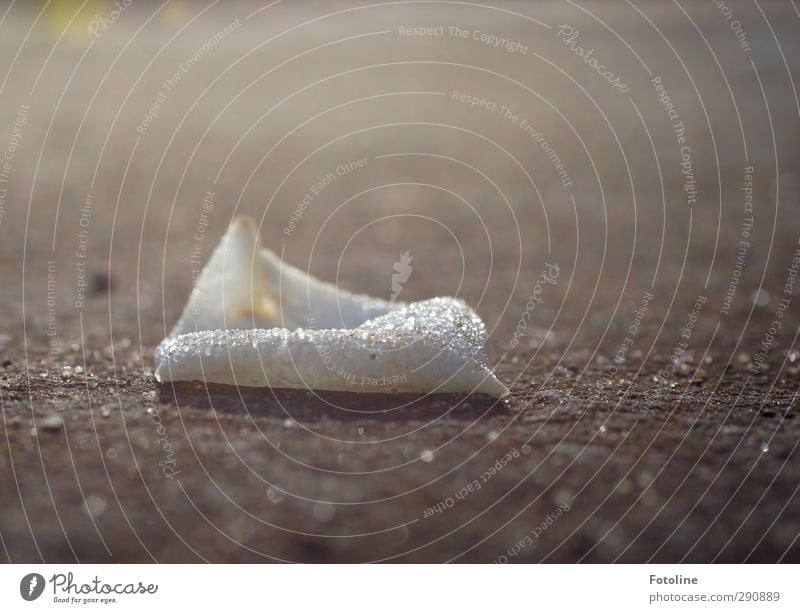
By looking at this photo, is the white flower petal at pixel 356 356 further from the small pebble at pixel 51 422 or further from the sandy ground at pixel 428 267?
the small pebble at pixel 51 422

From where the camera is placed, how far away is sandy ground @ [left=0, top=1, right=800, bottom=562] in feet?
7.09

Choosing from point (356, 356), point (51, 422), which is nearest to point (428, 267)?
Result: point (356, 356)

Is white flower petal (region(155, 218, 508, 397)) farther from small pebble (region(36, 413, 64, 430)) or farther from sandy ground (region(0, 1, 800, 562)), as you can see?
small pebble (region(36, 413, 64, 430))

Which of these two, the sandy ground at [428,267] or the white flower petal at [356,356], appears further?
the white flower petal at [356,356]

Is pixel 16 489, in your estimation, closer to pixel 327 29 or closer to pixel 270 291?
pixel 270 291

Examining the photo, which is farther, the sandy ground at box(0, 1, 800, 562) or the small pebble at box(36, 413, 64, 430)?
the small pebble at box(36, 413, 64, 430)

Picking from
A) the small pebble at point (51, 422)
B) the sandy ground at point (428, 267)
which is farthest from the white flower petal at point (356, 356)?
the small pebble at point (51, 422)

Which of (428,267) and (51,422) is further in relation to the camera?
(428,267)

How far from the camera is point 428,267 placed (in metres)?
4.56

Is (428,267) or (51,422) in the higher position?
(428,267)

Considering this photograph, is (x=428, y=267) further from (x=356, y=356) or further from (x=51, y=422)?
(x=51, y=422)

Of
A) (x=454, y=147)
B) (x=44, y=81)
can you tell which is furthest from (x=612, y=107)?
(x=44, y=81)

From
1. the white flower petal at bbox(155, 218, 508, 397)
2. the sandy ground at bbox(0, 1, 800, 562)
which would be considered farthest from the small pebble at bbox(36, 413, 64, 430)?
the white flower petal at bbox(155, 218, 508, 397)

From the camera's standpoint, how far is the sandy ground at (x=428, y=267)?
216 cm
